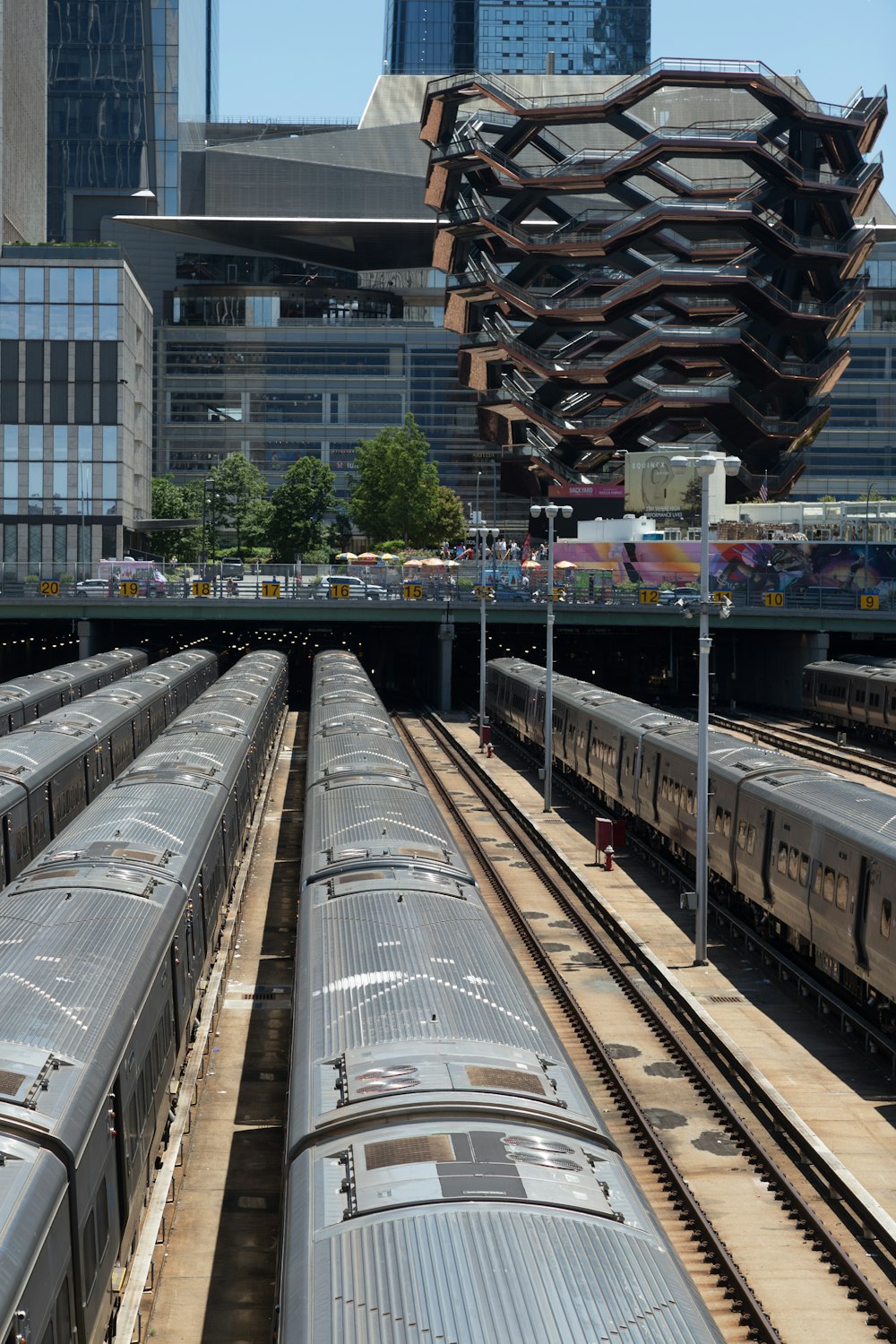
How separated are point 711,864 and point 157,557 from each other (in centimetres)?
12053

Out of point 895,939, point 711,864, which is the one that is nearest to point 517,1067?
point 895,939

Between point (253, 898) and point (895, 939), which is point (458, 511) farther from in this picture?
point (895, 939)

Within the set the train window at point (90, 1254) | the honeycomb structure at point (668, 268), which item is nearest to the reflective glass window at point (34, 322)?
the honeycomb structure at point (668, 268)

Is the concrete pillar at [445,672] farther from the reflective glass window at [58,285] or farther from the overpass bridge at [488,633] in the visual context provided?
the reflective glass window at [58,285]

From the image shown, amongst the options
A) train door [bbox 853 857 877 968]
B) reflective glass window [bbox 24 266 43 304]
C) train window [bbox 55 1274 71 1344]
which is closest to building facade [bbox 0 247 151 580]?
reflective glass window [bbox 24 266 43 304]

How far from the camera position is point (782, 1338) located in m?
15.1

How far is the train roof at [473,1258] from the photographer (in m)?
8.66

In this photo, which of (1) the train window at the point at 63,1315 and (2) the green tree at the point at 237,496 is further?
(2) the green tree at the point at 237,496

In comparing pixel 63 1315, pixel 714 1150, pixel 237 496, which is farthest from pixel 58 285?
pixel 63 1315

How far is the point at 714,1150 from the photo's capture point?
20234 millimetres

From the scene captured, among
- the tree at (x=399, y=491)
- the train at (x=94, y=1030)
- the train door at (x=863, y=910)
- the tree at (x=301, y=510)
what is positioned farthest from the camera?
the tree at (x=301, y=510)

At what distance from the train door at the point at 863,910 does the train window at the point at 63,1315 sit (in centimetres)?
1546

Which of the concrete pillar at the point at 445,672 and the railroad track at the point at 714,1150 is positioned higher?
the concrete pillar at the point at 445,672

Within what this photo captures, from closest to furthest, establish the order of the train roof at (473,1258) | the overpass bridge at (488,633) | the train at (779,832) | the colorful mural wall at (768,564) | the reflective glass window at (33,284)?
the train roof at (473,1258), the train at (779,832), the overpass bridge at (488,633), the colorful mural wall at (768,564), the reflective glass window at (33,284)
